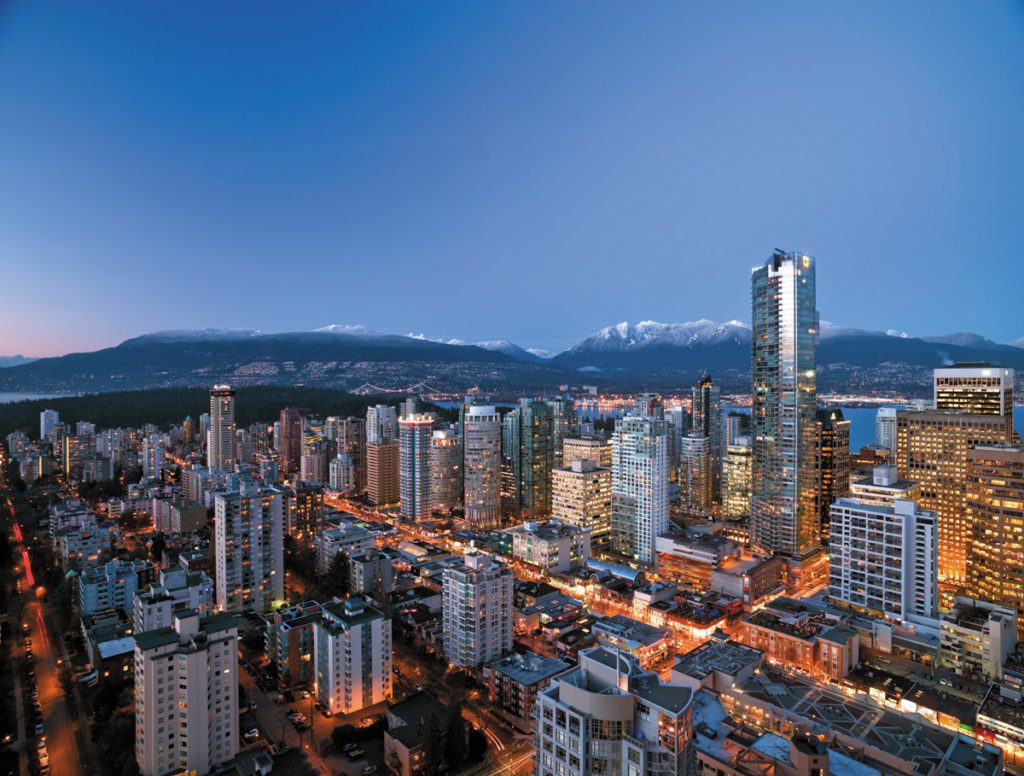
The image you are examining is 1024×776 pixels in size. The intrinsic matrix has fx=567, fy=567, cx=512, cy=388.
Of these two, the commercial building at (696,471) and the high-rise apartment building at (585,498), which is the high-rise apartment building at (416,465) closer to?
the high-rise apartment building at (585,498)

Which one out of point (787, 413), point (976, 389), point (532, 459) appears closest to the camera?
point (787, 413)

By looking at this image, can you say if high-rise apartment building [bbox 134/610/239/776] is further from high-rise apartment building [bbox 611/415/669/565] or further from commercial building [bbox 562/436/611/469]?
commercial building [bbox 562/436/611/469]

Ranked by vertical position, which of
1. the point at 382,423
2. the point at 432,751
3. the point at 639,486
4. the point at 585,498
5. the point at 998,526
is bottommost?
the point at 432,751

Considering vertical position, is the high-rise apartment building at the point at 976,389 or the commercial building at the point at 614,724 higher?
the high-rise apartment building at the point at 976,389

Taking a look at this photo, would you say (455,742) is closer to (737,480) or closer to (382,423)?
(737,480)

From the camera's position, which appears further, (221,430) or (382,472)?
(221,430)

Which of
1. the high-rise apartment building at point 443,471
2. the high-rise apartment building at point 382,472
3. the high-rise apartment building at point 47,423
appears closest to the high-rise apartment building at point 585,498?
the high-rise apartment building at point 443,471

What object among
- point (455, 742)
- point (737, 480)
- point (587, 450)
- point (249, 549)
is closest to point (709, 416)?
point (737, 480)

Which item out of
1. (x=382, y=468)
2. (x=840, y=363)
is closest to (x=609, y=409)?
(x=840, y=363)
